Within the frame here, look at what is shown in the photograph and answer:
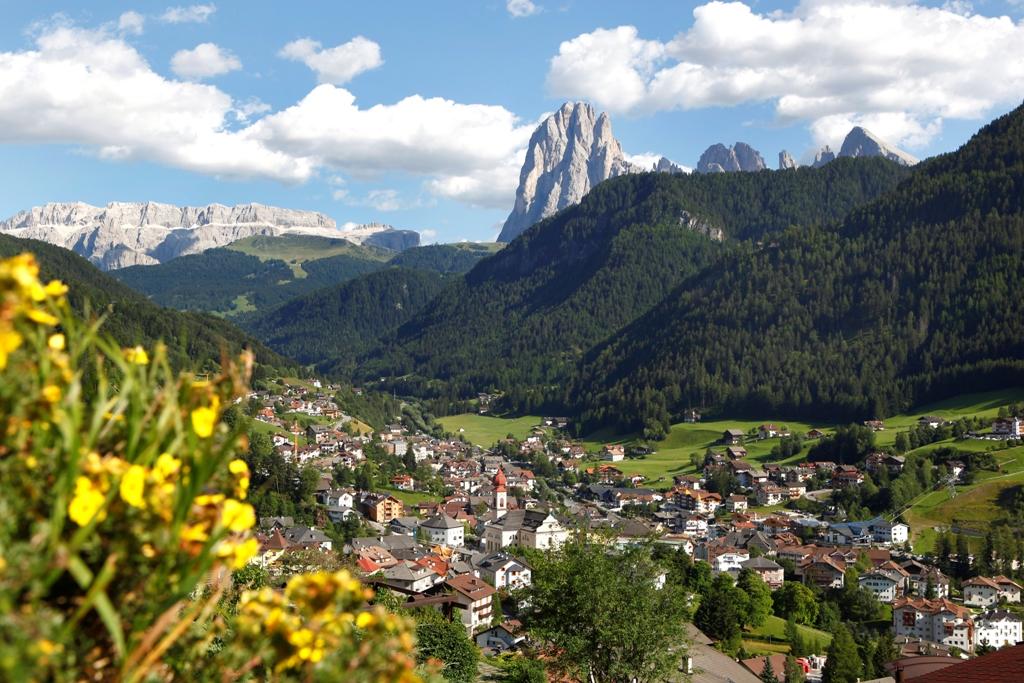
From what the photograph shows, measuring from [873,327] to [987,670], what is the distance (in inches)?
Answer: 6898

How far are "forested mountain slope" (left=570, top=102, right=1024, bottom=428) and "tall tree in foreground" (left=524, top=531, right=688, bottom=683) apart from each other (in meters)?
133

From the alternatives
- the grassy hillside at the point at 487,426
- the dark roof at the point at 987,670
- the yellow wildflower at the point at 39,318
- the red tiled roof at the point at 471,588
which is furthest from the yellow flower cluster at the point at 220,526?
the grassy hillside at the point at 487,426

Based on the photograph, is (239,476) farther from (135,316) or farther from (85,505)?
(135,316)

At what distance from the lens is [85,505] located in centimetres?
214

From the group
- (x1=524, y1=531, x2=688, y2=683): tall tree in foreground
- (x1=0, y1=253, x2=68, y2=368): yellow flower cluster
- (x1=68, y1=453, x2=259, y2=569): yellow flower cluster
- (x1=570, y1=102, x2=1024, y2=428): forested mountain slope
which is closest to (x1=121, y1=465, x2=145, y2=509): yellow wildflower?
(x1=68, y1=453, x2=259, y2=569): yellow flower cluster

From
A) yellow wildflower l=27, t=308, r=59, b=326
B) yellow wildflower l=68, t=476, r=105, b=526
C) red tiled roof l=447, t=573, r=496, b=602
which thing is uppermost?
yellow wildflower l=27, t=308, r=59, b=326

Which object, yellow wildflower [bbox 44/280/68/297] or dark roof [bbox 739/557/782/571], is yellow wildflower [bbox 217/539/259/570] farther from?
dark roof [bbox 739/557/782/571]

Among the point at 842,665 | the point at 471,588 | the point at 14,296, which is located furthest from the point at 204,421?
the point at 471,588

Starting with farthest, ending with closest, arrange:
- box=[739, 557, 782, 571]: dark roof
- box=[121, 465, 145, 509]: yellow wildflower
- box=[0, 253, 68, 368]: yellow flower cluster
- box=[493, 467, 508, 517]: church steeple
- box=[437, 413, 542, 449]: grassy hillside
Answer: box=[437, 413, 542, 449]: grassy hillside < box=[493, 467, 508, 517]: church steeple < box=[739, 557, 782, 571]: dark roof < box=[121, 465, 145, 509]: yellow wildflower < box=[0, 253, 68, 368]: yellow flower cluster

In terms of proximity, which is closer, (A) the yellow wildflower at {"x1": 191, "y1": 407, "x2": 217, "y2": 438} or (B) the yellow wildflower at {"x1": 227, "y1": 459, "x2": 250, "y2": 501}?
(A) the yellow wildflower at {"x1": 191, "y1": 407, "x2": 217, "y2": 438}

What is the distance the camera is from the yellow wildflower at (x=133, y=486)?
2.17 m

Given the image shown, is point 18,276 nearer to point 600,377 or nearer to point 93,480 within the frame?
point 93,480

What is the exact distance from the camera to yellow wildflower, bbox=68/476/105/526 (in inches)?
83.7

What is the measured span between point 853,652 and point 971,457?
6517cm
